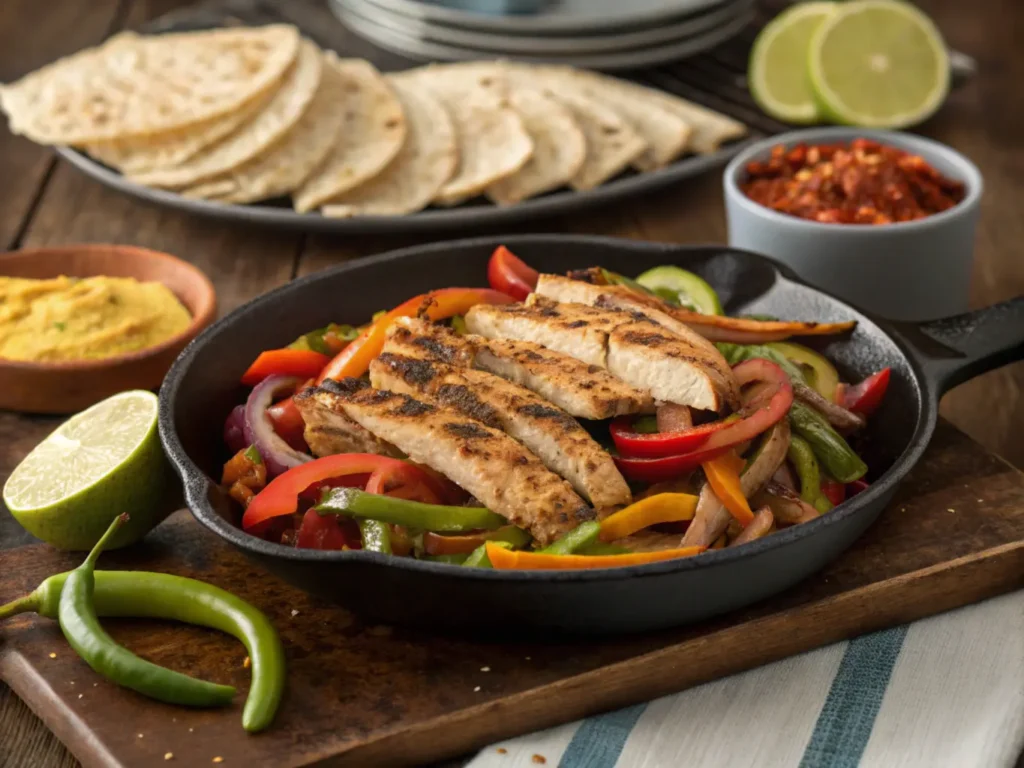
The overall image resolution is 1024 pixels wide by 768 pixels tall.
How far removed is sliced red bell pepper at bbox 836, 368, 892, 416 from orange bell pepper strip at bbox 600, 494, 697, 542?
85 cm

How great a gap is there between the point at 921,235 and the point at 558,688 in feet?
8.59

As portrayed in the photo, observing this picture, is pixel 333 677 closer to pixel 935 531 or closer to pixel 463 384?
pixel 463 384

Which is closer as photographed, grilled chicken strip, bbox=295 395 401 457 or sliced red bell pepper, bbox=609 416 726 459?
sliced red bell pepper, bbox=609 416 726 459

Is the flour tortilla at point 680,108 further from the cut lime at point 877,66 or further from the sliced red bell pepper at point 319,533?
the sliced red bell pepper at point 319,533

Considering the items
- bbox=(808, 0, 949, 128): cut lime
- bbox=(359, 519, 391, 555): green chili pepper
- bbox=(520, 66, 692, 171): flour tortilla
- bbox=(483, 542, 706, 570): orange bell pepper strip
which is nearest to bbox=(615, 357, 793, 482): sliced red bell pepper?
bbox=(483, 542, 706, 570): orange bell pepper strip

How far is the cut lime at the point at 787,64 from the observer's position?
275 inches

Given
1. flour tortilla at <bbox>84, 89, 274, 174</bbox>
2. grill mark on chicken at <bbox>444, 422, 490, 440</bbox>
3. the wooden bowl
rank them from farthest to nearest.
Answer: flour tortilla at <bbox>84, 89, 274, 174</bbox>, the wooden bowl, grill mark on chicken at <bbox>444, 422, 490, 440</bbox>

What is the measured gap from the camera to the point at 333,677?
10.4ft

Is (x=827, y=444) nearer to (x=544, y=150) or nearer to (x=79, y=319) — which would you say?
(x=79, y=319)

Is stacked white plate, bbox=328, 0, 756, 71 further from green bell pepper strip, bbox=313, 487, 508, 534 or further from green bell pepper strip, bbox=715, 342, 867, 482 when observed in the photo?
green bell pepper strip, bbox=313, 487, 508, 534

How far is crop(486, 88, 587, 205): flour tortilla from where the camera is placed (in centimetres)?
593

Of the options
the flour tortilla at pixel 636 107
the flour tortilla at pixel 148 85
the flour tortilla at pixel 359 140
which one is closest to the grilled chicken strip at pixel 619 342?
the flour tortilla at pixel 359 140

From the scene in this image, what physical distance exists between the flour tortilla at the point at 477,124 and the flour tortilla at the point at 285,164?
618mm

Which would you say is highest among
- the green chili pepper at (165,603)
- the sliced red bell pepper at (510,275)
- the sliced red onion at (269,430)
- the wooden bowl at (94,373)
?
the sliced red bell pepper at (510,275)
